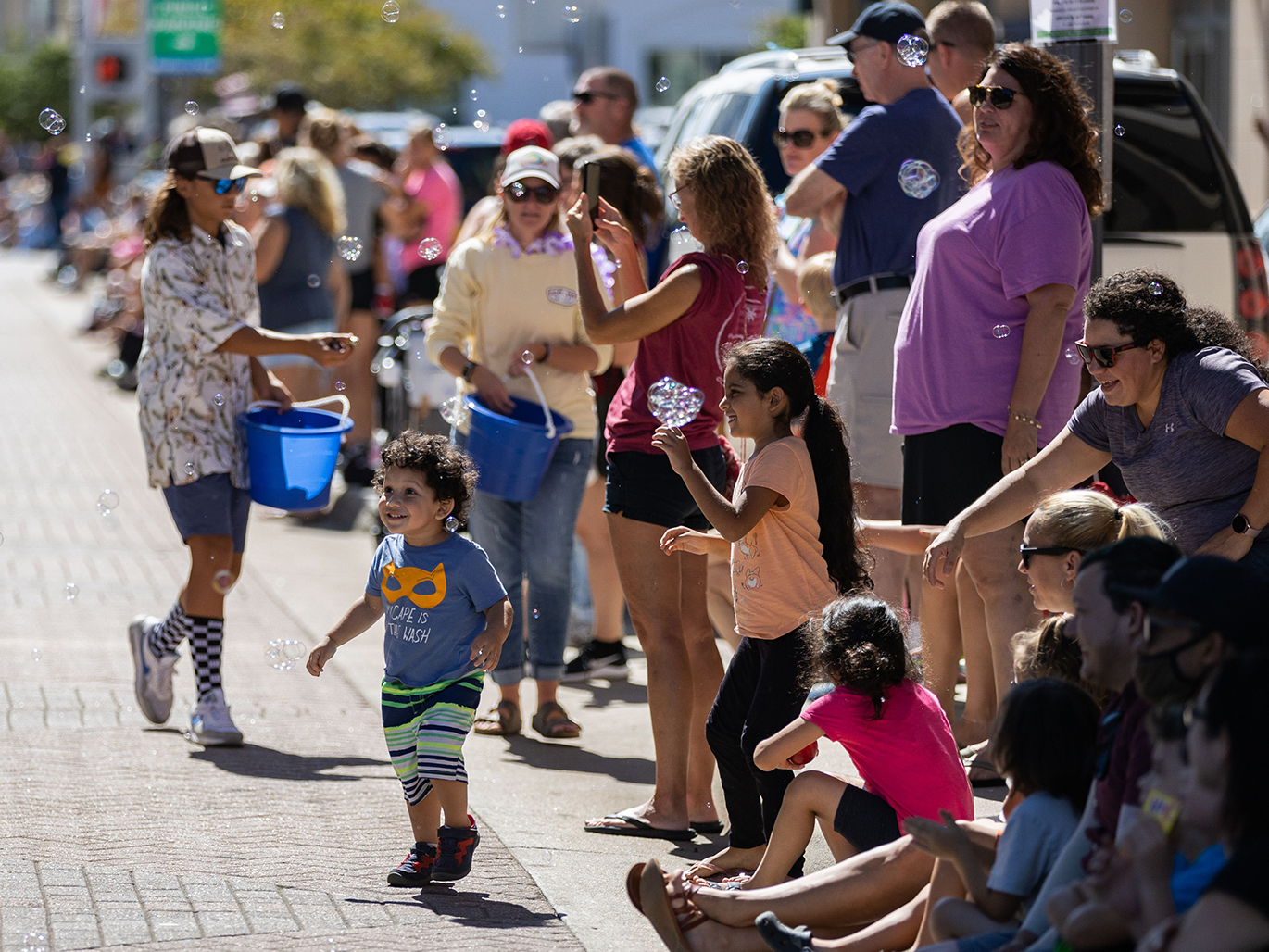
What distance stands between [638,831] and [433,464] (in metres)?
1.24

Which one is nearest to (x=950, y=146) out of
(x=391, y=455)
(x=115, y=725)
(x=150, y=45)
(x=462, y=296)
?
(x=462, y=296)

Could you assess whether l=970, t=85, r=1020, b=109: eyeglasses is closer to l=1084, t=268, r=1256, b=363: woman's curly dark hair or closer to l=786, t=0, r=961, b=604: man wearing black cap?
l=786, t=0, r=961, b=604: man wearing black cap

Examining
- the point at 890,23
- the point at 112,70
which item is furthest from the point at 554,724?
the point at 112,70

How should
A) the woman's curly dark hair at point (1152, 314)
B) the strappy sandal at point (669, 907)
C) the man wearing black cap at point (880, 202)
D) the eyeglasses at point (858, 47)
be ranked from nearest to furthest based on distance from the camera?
the strappy sandal at point (669, 907), the woman's curly dark hair at point (1152, 314), the man wearing black cap at point (880, 202), the eyeglasses at point (858, 47)

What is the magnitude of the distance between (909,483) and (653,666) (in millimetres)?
959

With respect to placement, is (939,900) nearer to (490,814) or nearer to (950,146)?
(490,814)

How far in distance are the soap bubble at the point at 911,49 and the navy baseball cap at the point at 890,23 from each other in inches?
0.9

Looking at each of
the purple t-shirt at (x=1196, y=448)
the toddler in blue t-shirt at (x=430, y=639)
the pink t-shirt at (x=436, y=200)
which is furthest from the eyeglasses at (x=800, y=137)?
the pink t-shirt at (x=436, y=200)

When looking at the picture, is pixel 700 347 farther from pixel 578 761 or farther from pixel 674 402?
pixel 578 761

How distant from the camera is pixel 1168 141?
285 inches

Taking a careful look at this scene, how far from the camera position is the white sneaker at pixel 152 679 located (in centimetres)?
580

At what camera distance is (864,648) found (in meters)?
3.77

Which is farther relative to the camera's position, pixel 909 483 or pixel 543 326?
pixel 543 326

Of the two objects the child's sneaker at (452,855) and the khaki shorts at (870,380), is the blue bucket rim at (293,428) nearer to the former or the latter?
the khaki shorts at (870,380)
